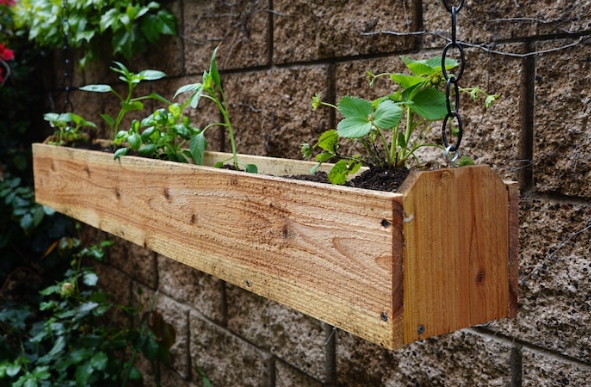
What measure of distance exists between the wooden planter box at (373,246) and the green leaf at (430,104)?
0.33 feet

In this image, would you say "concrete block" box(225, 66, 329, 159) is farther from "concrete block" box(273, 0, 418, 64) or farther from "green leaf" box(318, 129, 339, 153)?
"green leaf" box(318, 129, 339, 153)

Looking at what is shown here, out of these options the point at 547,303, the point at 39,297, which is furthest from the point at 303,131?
the point at 39,297

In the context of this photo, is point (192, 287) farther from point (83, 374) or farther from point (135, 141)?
point (135, 141)

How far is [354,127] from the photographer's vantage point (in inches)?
33.4

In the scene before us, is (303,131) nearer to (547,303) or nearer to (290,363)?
(290,363)

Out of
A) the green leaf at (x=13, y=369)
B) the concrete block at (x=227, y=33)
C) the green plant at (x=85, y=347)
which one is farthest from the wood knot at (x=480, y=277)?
the green leaf at (x=13, y=369)

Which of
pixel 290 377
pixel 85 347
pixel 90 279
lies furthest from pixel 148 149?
pixel 85 347

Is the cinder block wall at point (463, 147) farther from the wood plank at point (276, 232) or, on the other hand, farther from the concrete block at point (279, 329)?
the wood plank at point (276, 232)

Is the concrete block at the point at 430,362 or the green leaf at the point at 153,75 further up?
the green leaf at the point at 153,75

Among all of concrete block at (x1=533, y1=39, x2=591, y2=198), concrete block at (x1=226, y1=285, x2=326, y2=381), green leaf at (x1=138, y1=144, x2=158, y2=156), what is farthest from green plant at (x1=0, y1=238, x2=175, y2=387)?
concrete block at (x1=533, y1=39, x2=591, y2=198)

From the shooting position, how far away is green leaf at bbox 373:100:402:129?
83 cm

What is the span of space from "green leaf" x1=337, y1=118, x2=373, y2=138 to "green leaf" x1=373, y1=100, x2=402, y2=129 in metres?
0.01

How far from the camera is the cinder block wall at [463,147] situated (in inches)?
41.8

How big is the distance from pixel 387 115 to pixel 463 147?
45cm
